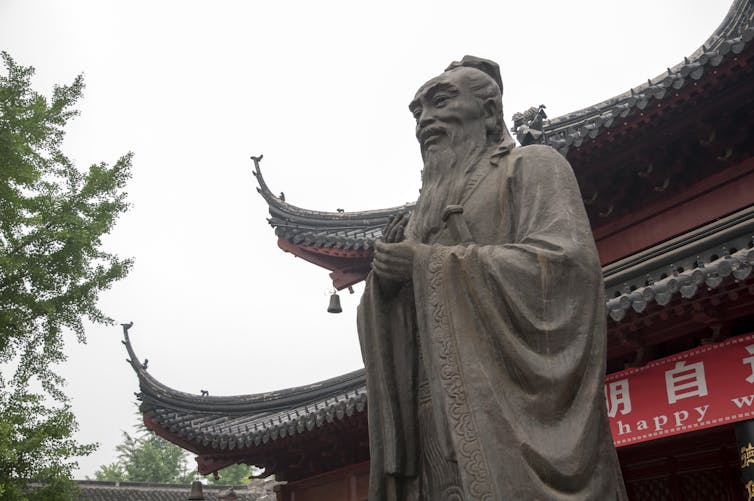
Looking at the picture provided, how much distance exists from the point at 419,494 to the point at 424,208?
1152 millimetres

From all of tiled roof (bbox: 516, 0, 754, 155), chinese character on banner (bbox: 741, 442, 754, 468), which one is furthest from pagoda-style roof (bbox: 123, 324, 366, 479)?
chinese character on banner (bbox: 741, 442, 754, 468)

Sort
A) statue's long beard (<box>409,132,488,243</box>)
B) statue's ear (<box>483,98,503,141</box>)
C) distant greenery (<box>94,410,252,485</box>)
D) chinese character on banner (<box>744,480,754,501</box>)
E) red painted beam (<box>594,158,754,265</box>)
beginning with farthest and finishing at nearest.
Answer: distant greenery (<box>94,410,252,485</box>), red painted beam (<box>594,158,754,265</box>), chinese character on banner (<box>744,480,754,501</box>), statue's ear (<box>483,98,503,141</box>), statue's long beard (<box>409,132,488,243</box>)

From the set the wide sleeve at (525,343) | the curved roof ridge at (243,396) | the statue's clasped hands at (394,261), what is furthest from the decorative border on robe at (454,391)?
the curved roof ridge at (243,396)

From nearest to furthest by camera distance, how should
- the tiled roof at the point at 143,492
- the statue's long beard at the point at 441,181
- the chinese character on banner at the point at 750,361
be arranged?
1. the statue's long beard at the point at 441,181
2. the chinese character on banner at the point at 750,361
3. the tiled roof at the point at 143,492

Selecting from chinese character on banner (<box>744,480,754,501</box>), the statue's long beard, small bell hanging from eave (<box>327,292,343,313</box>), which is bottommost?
chinese character on banner (<box>744,480,754,501</box>)

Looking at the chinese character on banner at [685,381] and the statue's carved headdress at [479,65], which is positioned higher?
the statue's carved headdress at [479,65]

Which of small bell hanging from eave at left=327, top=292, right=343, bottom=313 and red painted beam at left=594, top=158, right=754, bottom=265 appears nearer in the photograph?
red painted beam at left=594, top=158, right=754, bottom=265

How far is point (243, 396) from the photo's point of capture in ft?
50.5

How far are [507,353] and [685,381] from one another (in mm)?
5552

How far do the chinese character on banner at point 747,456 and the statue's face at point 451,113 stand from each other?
196 inches

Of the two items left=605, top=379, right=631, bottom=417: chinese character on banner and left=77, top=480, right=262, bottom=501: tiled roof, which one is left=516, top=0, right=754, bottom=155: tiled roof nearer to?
left=605, top=379, right=631, bottom=417: chinese character on banner

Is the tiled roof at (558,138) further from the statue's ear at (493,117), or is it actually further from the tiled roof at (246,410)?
the statue's ear at (493,117)

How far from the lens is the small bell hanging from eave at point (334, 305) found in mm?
13953

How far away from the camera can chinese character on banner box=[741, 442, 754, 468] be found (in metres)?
6.83
